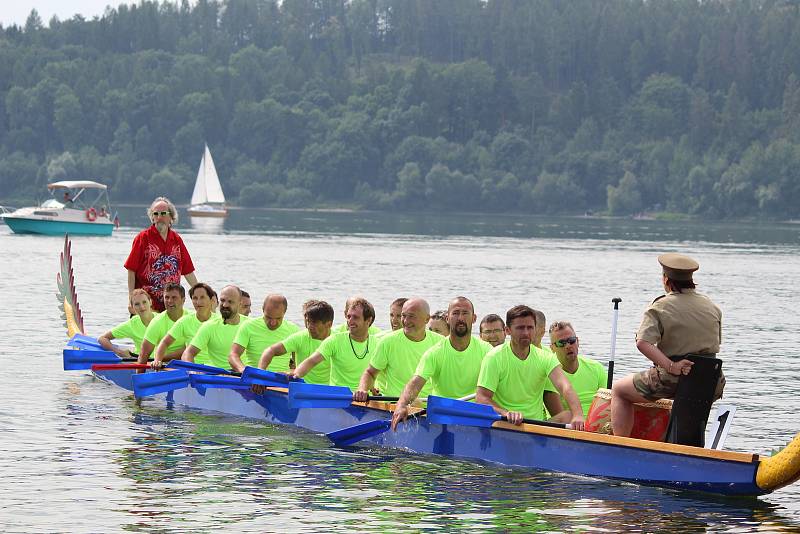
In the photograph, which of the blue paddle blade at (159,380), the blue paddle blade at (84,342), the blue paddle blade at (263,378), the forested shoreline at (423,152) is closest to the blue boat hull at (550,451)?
the blue paddle blade at (263,378)

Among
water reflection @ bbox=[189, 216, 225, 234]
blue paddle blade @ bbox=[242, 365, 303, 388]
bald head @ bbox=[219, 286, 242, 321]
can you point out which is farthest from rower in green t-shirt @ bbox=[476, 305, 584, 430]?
water reflection @ bbox=[189, 216, 225, 234]

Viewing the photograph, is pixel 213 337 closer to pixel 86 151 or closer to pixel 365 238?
pixel 365 238

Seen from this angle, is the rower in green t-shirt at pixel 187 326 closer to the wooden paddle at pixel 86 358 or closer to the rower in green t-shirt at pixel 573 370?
the wooden paddle at pixel 86 358

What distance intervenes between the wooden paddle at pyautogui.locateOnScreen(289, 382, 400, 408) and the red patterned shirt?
4.17 m

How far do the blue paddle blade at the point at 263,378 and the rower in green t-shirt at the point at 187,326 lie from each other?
1562mm

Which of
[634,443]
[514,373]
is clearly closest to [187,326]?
[514,373]

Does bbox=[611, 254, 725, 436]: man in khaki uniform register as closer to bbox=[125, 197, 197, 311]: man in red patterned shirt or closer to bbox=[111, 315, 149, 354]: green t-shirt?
bbox=[125, 197, 197, 311]: man in red patterned shirt

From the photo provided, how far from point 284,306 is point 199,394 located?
183 centimetres

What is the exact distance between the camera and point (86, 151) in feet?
611

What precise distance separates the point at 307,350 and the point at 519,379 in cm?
363

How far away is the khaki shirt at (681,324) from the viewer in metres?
12.9

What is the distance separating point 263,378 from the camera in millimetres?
17703

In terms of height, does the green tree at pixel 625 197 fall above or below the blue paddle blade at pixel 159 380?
above

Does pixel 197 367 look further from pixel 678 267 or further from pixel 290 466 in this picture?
pixel 678 267
